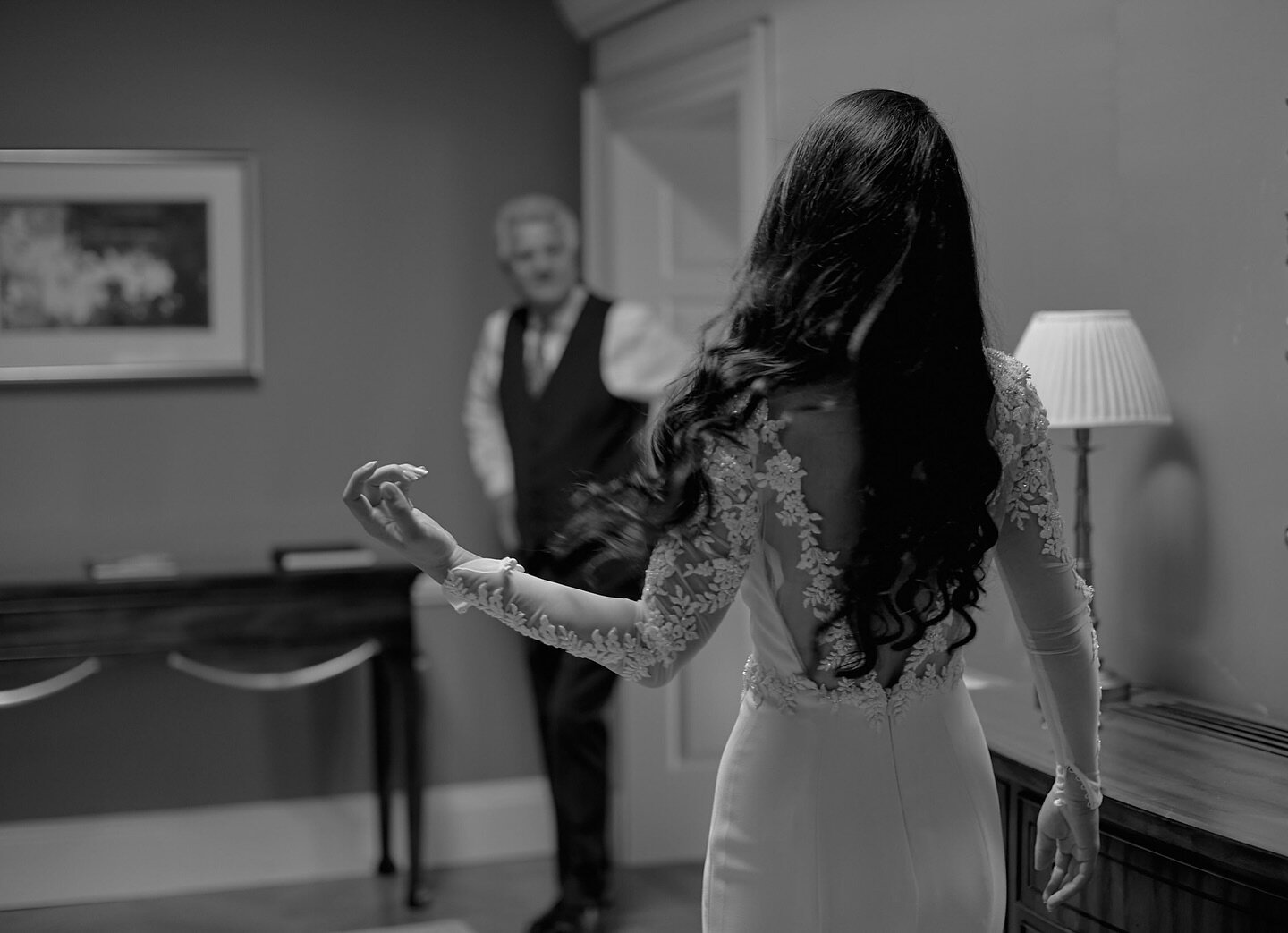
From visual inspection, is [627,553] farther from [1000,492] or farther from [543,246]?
[543,246]

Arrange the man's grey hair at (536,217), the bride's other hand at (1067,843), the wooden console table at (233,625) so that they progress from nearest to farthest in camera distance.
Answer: the bride's other hand at (1067,843) → the wooden console table at (233,625) → the man's grey hair at (536,217)

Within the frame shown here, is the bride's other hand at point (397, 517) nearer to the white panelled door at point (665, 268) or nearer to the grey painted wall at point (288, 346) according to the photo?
the grey painted wall at point (288, 346)

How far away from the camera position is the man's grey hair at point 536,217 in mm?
4164

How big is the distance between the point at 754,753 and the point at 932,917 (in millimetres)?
265

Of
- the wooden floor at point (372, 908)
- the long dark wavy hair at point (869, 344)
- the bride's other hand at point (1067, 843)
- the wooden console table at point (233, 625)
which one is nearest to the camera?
the long dark wavy hair at point (869, 344)

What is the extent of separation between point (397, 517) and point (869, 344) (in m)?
0.53

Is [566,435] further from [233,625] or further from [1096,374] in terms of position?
[1096,374]

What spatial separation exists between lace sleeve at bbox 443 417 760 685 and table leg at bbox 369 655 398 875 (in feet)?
9.35

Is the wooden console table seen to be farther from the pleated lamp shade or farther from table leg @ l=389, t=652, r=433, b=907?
the pleated lamp shade

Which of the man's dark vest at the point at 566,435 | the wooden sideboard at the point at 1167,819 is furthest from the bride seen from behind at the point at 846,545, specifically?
the man's dark vest at the point at 566,435

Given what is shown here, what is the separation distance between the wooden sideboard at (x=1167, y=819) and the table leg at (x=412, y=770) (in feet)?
6.38

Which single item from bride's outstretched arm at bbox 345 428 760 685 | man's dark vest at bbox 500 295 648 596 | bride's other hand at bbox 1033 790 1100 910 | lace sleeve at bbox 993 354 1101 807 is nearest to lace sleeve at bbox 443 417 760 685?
bride's outstretched arm at bbox 345 428 760 685

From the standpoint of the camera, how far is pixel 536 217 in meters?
4.16

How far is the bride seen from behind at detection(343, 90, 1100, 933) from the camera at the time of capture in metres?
1.50
